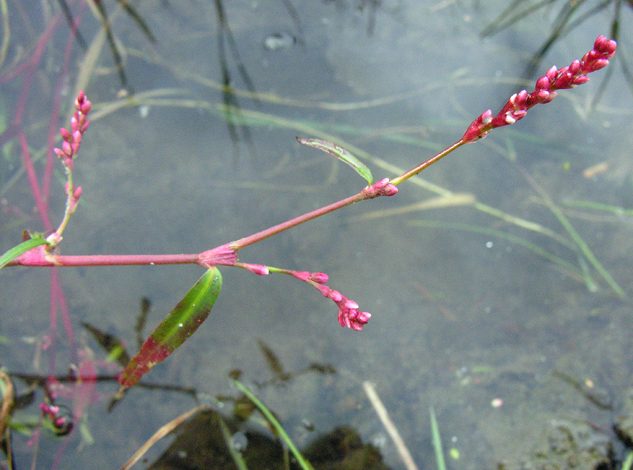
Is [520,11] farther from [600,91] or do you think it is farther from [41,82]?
[41,82]

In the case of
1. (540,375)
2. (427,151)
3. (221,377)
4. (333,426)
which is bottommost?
(333,426)

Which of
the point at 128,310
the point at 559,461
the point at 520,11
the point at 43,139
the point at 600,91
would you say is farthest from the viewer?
the point at 520,11

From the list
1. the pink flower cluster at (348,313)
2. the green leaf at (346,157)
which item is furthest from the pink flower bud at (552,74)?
the pink flower cluster at (348,313)

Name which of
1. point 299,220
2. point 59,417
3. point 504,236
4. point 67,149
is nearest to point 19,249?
point 67,149

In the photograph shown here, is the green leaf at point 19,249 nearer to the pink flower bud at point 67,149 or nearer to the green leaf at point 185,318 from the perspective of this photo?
the pink flower bud at point 67,149

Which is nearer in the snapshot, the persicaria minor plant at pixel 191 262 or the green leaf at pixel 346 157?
the persicaria minor plant at pixel 191 262

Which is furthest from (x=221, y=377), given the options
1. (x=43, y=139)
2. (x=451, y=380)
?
(x=43, y=139)

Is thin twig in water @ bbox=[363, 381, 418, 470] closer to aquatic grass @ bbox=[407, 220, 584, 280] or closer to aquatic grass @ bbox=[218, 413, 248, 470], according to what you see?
aquatic grass @ bbox=[218, 413, 248, 470]
